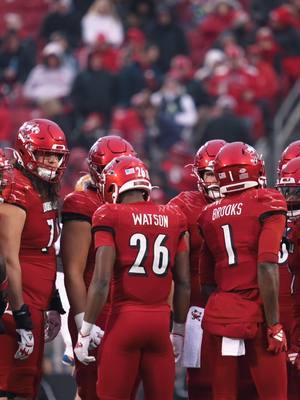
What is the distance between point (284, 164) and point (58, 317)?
171cm

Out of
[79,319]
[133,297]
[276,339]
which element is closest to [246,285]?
[276,339]

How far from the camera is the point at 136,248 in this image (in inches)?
260

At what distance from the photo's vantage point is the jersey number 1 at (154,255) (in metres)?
6.61

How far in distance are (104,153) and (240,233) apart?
116 cm

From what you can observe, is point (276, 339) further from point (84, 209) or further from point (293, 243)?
point (84, 209)

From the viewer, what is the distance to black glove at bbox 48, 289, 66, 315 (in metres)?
7.26

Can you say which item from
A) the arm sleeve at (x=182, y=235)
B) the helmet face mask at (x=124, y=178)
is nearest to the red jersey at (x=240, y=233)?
the arm sleeve at (x=182, y=235)

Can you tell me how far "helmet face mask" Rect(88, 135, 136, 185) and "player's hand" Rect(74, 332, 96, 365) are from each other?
108 cm

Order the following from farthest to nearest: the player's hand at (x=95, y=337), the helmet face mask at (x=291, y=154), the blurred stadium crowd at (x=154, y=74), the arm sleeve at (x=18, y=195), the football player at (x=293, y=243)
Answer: the blurred stadium crowd at (x=154, y=74) → the helmet face mask at (x=291, y=154) → the football player at (x=293, y=243) → the arm sleeve at (x=18, y=195) → the player's hand at (x=95, y=337)

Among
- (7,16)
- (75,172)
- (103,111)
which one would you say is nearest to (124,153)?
(75,172)

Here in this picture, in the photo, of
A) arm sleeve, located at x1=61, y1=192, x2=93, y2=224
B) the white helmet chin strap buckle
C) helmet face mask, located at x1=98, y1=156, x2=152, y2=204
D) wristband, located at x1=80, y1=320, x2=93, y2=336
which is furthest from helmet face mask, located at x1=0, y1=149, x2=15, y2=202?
wristband, located at x1=80, y1=320, x2=93, y2=336

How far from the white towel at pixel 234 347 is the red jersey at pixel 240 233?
0.95 ft

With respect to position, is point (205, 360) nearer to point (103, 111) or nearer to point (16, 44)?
point (103, 111)

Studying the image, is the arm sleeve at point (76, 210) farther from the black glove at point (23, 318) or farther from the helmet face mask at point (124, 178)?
the black glove at point (23, 318)
